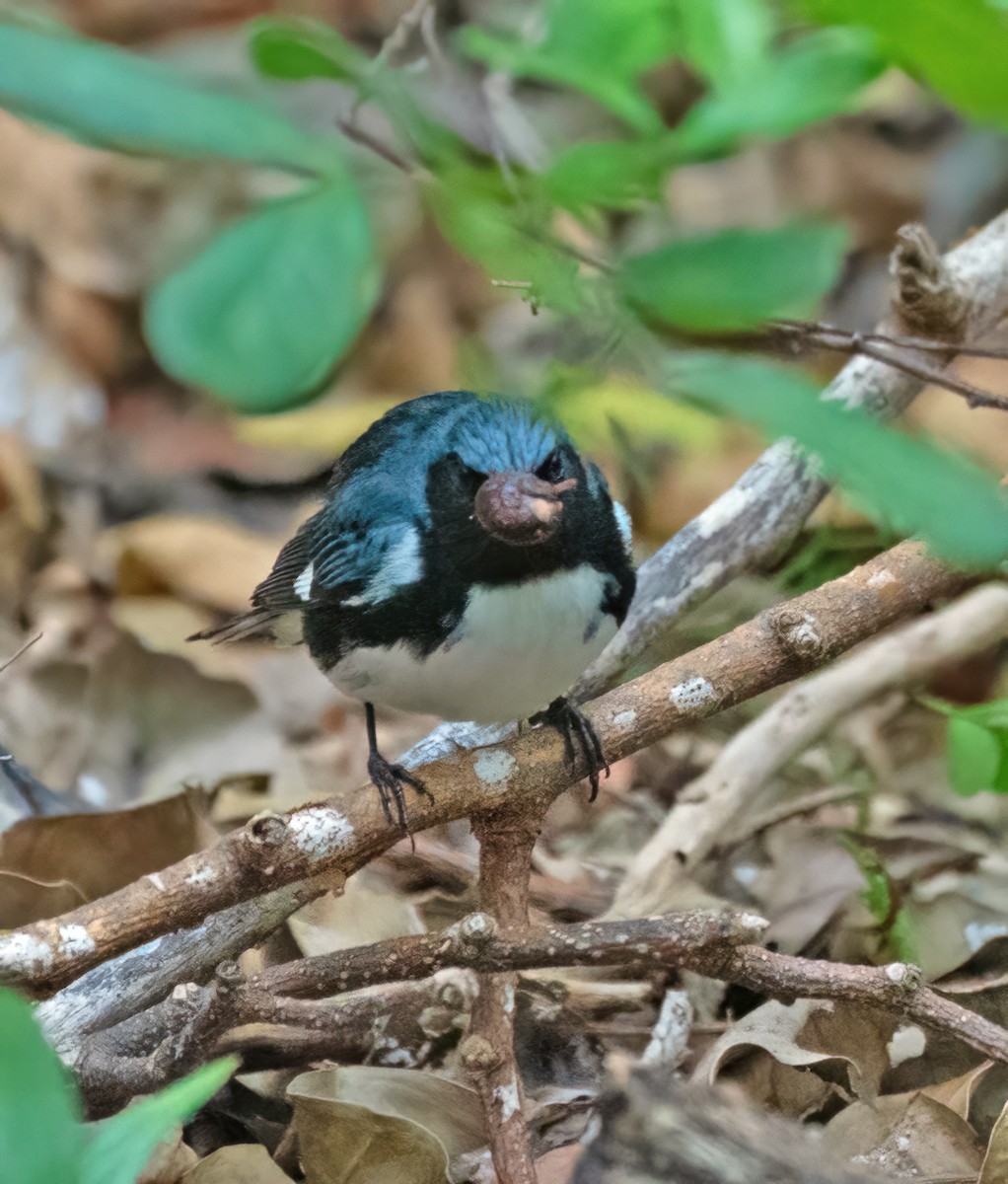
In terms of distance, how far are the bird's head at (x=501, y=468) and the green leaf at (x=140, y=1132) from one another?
3.26 ft

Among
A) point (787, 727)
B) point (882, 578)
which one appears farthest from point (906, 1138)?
point (787, 727)

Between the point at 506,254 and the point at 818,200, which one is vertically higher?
the point at 506,254

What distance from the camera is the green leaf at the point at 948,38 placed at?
61 centimetres

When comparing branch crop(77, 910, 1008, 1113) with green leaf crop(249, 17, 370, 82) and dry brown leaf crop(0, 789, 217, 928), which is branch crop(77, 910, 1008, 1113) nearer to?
dry brown leaf crop(0, 789, 217, 928)

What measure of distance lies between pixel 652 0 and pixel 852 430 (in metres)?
0.48

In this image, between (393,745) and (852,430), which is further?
(393,745)

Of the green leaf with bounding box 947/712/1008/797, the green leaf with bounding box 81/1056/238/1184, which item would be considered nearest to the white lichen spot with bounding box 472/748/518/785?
the green leaf with bounding box 947/712/1008/797

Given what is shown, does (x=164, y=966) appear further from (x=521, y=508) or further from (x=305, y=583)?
(x=521, y=508)

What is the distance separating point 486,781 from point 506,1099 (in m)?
0.51

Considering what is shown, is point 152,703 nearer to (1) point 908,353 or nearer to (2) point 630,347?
(1) point 908,353

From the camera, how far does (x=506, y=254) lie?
2.42ft

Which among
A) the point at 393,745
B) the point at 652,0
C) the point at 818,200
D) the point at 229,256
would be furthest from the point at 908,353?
the point at 818,200

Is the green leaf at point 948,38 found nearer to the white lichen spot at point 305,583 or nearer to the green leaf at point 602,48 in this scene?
the green leaf at point 602,48

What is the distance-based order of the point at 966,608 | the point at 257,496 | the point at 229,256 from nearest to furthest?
the point at 229,256
the point at 966,608
the point at 257,496
